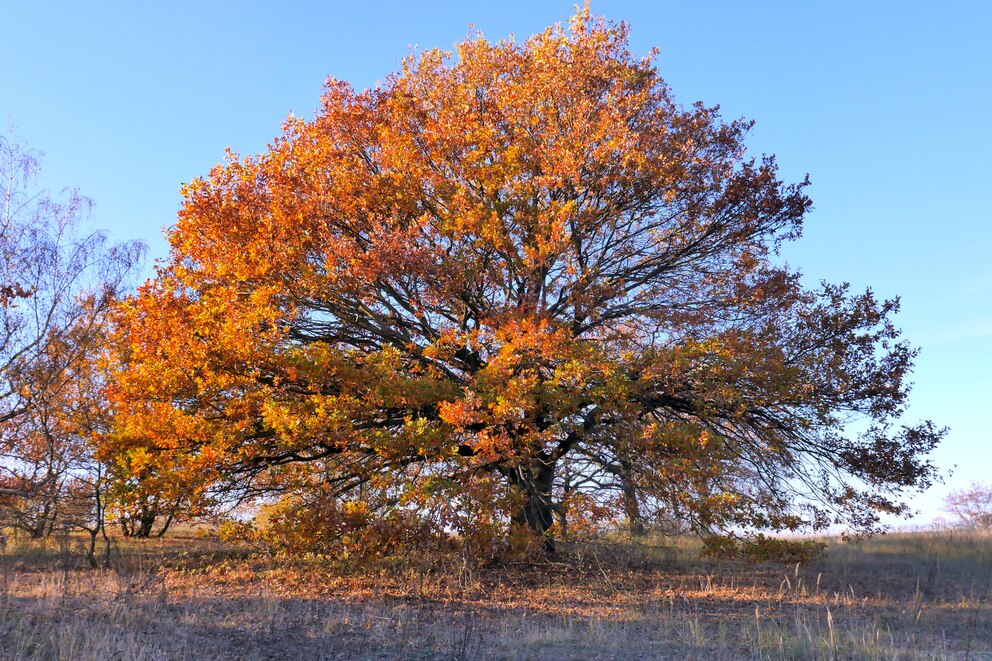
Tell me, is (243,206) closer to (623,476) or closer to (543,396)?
(543,396)

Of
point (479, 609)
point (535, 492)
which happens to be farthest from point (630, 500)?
point (479, 609)

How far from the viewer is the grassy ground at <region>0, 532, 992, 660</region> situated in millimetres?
8516

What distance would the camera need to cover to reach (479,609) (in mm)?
11695

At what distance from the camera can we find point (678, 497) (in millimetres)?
12750

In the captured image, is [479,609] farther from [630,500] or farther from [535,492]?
[630,500]

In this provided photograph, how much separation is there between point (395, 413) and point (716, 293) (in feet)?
24.1

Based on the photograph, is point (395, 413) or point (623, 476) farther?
point (395, 413)

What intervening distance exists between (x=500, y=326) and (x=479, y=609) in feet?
16.0

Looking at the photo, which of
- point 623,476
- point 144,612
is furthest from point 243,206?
point 623,476

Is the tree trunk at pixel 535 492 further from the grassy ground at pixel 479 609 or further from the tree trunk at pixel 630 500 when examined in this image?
the tree trunk at pixel 630 500

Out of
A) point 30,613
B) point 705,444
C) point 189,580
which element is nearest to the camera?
point 30,613

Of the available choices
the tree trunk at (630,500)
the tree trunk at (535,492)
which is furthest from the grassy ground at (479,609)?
the tree trunk at (630,500)

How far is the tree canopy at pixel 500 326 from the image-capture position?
1276 cm

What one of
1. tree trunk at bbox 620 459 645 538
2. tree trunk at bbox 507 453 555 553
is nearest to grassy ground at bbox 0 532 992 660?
tree trunk at bbox 507 453 555 553
